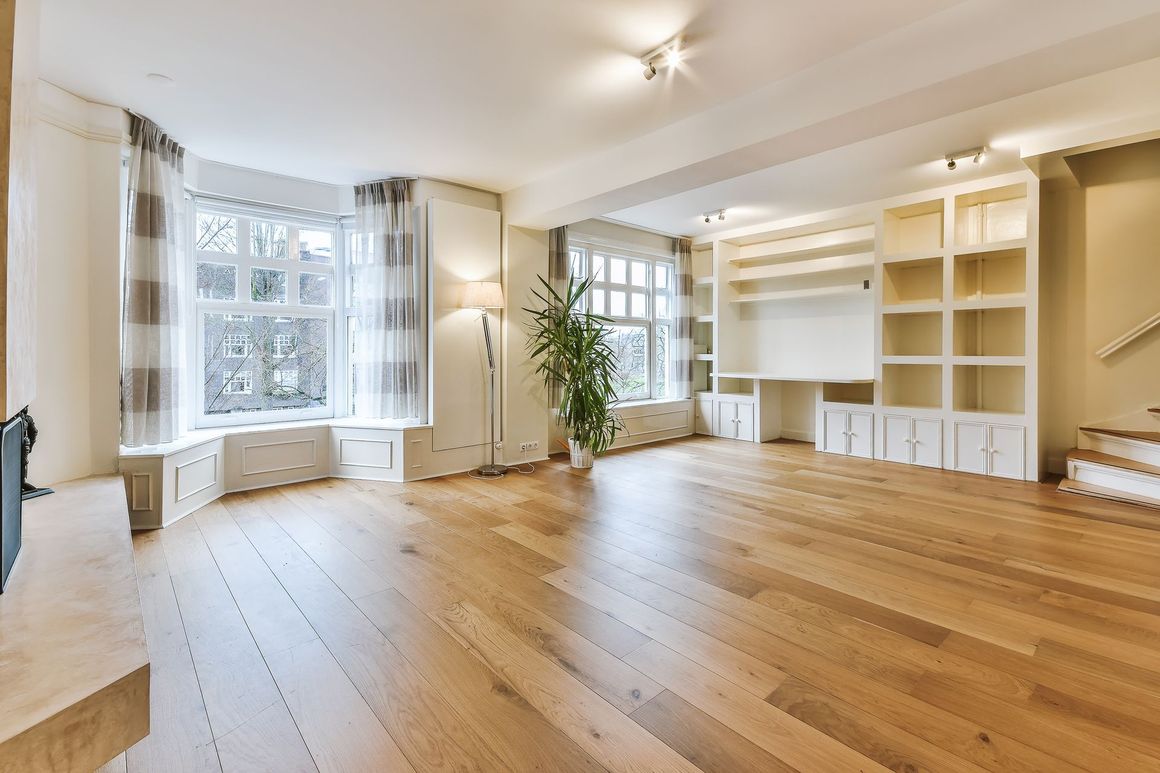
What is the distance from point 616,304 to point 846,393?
302cm

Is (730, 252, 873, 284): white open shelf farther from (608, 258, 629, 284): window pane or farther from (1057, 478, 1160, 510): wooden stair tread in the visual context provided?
(1057, 478, 1160, 510): wooden stair tread

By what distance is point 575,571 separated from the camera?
8.85 ft

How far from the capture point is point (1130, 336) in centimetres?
427

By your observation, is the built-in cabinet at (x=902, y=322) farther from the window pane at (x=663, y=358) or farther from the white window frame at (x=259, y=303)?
the white window frame at (x=259, y=303)

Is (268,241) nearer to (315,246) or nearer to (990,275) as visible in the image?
(315,246)

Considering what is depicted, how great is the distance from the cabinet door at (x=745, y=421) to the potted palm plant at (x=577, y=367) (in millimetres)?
2268

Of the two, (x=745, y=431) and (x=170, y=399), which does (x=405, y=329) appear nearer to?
(x=170, y=399)

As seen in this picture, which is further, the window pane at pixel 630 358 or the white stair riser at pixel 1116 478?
the window pane at pixel 630 358

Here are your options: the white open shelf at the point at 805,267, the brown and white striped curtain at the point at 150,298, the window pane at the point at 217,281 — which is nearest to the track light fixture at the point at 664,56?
the brown and white striped curtain at the point at 150,298

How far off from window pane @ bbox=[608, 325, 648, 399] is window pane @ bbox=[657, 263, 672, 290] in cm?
70

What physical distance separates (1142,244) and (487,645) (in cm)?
600

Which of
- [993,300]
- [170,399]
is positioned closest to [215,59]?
[170,399]

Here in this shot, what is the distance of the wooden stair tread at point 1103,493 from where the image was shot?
12.5ft

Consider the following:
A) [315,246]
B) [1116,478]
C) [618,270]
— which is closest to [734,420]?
[618,270]
